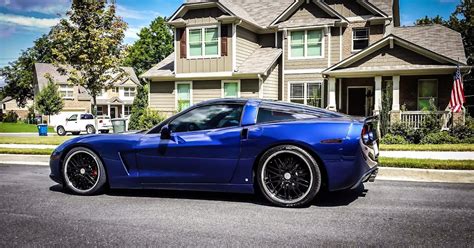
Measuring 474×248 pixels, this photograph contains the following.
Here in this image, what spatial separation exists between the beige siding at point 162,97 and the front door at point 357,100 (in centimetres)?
1013

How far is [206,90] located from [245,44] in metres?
3.40

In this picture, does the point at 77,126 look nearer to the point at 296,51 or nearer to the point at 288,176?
the point at 296,51

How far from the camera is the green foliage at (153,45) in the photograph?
6544 cm

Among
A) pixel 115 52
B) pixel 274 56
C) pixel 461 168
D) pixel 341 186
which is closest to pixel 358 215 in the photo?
pixel 341 186

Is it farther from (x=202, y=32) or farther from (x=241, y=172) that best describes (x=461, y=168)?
(x=202, y=32)

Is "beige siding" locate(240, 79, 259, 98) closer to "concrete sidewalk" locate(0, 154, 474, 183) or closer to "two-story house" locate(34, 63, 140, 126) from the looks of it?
"concrete sidewalk" locate(0, 154, 474, 183)

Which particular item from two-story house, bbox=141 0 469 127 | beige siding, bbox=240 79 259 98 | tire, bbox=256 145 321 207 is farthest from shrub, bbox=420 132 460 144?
tire, bbox=256 145 321 207

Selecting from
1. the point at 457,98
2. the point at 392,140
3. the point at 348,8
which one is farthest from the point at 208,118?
the point at 348,8

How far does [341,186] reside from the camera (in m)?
4.98

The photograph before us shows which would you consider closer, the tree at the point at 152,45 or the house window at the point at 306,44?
the house window at the point at 306,44

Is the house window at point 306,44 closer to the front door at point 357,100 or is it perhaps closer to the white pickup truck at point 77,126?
the front door at point 357,100

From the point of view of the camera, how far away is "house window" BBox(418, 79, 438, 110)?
1964 cm

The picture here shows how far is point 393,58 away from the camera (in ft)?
62.6

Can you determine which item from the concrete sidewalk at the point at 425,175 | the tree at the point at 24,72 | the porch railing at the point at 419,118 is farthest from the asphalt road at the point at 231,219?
the tree at the point at 24,72
